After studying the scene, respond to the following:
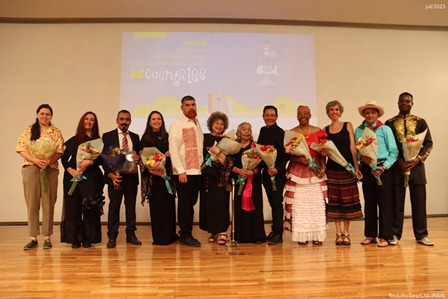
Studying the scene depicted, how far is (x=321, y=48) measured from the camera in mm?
6520

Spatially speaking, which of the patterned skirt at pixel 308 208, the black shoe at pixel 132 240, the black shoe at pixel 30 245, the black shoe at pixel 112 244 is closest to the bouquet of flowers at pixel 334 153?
the patterned skirt at pixel 308 208

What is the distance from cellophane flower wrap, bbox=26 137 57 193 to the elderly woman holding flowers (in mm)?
3289

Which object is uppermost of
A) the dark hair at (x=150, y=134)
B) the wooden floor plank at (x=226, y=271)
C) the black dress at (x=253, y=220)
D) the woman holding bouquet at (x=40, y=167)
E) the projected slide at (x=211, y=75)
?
the projected slide at (x=211, y=75)

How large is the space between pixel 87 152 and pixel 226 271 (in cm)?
199

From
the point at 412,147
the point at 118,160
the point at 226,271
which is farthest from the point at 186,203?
the point at 412,147

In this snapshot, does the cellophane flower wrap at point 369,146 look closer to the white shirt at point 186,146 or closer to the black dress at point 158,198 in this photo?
the white shirt at point 186,146

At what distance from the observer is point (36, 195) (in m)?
4.24

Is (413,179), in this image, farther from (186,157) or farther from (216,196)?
(186,157)

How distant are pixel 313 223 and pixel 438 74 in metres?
Result: 4.32

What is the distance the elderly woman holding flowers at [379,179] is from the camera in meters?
4.14

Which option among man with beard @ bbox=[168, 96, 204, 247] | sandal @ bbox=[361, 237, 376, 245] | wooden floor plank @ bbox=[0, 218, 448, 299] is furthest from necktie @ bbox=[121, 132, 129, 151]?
sandal @ bbox=[361, 237, 376, 245]

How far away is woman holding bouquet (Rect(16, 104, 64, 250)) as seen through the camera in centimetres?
415

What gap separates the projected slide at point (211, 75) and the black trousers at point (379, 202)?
2.23 meters

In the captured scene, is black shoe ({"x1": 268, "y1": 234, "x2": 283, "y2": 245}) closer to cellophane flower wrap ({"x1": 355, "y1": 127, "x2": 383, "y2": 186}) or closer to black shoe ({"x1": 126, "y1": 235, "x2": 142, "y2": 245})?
cellophane flower wrap ({"x1": 355, "y1": 127, "x2": 383, "y2": 186})
